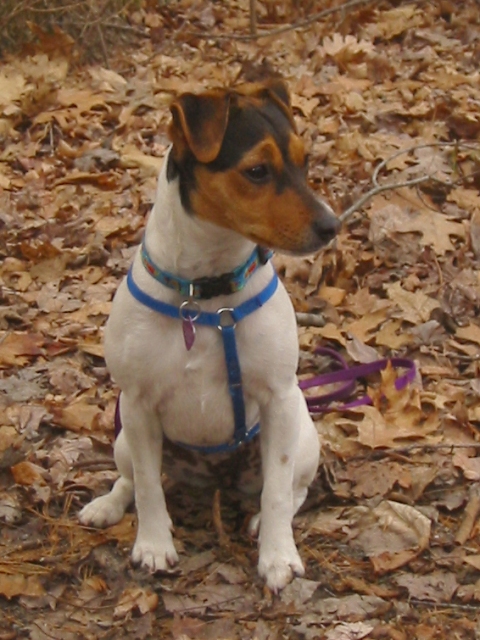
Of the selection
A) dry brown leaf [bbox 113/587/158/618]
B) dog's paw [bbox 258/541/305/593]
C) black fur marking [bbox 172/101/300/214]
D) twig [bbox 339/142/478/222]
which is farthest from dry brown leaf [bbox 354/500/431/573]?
twig [bbox 339/142/478/222]

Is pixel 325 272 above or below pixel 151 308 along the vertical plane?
below

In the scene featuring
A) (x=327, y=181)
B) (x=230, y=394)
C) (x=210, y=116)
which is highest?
(x=210, y=116)

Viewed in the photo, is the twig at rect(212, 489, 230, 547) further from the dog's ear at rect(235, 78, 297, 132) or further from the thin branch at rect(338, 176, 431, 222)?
the thin branch at rect(338, 176, 431, 222)

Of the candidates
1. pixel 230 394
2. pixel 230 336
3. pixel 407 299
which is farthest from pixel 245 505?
pixel 407 299

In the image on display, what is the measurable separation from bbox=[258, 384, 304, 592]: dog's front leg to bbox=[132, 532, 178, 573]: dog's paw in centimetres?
34

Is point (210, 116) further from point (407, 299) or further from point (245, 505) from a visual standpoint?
point (407, 299)

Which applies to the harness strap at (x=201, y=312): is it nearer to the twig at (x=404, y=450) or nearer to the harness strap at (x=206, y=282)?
the harness strap at (x=206, y=282)

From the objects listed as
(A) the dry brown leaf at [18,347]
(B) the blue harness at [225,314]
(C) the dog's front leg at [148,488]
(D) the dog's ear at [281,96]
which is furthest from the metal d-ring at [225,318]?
(A) the dry brown leaf at [18,347]

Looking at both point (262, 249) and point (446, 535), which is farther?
point (446, 535)

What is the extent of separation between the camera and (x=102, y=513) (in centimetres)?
392

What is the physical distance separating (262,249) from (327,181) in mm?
3271

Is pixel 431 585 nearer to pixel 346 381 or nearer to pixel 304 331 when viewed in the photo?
pixel 346 381

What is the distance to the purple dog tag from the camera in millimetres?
3342

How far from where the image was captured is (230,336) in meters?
3.36
